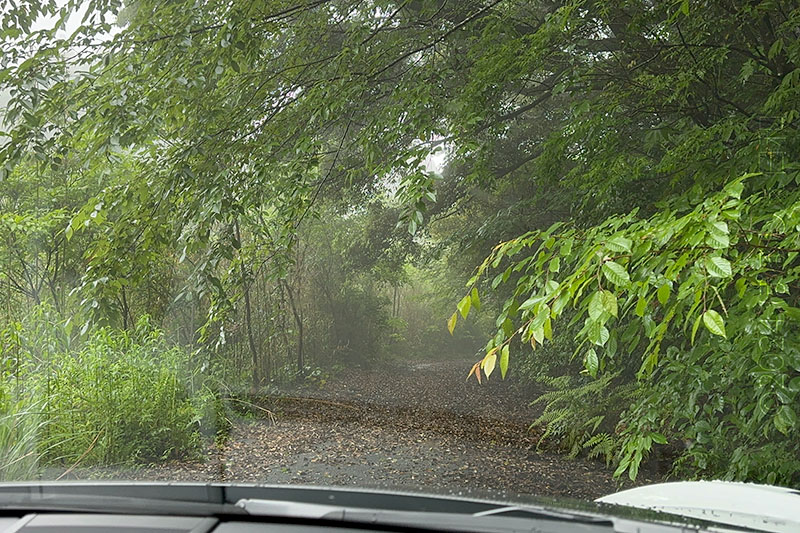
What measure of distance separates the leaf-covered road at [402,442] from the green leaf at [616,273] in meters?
1.15

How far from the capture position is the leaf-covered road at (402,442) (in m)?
1.89

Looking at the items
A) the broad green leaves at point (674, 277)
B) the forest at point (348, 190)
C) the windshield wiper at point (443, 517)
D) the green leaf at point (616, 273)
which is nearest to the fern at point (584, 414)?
the forest at point (348, 190)

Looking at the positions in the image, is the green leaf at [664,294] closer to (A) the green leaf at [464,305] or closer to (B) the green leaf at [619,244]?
(B) the green leaf at [619,244]

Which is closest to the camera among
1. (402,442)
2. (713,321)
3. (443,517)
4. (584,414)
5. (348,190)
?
(443,517)

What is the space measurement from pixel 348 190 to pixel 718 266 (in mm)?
1506

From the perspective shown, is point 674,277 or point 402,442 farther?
point 402,442

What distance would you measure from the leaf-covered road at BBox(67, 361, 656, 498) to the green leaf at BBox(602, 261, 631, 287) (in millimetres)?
1152

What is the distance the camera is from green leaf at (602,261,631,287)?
79 cm

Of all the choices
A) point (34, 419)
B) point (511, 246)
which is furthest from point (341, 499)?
point (34, 419)

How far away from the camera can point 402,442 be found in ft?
6.68

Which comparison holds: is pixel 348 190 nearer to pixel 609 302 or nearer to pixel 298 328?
pixel 298 328

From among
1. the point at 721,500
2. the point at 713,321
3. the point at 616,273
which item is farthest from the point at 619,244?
the point at 721,500

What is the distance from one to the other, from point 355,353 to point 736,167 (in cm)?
127

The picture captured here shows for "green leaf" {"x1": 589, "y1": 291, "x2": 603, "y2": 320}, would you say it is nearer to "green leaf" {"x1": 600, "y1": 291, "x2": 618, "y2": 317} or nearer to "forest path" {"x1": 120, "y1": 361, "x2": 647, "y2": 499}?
"green leaf" {"x1": 600, "y1": 291, "x2": 618, "y2": 317}
